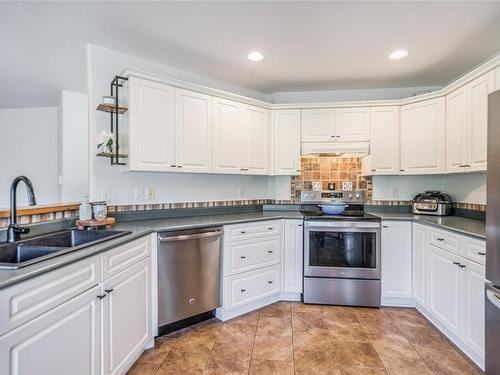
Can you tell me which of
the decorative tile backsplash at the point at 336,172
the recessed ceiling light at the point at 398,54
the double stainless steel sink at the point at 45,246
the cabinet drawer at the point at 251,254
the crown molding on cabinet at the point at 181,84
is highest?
the recessed ceiling light at the point at 398,54

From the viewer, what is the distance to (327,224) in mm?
2836

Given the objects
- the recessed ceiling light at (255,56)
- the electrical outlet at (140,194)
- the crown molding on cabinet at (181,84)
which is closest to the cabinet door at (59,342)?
the electrical outlet at (140,194)

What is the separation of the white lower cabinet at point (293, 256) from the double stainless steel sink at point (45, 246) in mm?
1623

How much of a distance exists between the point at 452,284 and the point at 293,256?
4.45 ft

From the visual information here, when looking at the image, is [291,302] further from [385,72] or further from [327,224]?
[385,72]

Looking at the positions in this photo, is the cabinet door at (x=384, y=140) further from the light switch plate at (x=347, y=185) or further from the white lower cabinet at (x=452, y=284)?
the white lower cabinet at (x=452, y=284)

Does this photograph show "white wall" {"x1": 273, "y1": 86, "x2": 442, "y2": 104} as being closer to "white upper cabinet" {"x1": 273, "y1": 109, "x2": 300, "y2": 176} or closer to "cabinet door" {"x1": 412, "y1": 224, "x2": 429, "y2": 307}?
"white upper cabinet" {"x1": 273, "y1": 109, "x2": 300, "y2": 176}

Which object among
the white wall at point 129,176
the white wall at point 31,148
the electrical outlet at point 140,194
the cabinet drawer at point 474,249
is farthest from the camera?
the white wall at point 31,148

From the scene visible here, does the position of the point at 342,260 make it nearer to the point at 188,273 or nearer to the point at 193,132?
the point at 188,273

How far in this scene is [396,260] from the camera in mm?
2805

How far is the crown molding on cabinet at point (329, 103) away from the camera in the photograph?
228 cm

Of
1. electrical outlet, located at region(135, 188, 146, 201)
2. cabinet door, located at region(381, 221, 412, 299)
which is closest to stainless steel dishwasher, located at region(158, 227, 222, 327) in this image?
electrical outlet, located at region(135, 188, 146, 201)

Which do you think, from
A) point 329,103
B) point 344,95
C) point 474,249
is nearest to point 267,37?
point 329,103

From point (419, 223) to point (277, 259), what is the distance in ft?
4.63
